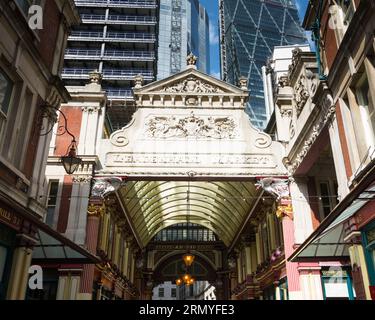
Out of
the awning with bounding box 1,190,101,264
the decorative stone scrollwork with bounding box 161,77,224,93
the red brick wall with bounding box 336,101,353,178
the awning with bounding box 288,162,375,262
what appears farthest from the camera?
the decorative stone scrollwork with bounding box 161,77,224,93

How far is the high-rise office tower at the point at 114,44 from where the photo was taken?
52500 millimetres

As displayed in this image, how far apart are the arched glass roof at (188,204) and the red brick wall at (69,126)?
176 inches

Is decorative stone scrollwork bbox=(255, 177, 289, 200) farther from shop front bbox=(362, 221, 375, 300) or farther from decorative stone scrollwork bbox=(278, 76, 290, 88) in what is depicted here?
shop front bbox=(362, 221, 375, 300)

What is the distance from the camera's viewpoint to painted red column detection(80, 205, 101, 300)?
1675cm

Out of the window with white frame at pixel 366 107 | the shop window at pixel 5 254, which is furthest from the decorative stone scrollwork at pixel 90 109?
the window with white frame at pixel 366 107

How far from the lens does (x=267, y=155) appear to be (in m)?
20.3

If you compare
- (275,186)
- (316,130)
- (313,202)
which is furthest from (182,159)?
(316,130)

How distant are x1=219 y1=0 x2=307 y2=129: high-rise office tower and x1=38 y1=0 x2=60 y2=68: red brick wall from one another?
120 m

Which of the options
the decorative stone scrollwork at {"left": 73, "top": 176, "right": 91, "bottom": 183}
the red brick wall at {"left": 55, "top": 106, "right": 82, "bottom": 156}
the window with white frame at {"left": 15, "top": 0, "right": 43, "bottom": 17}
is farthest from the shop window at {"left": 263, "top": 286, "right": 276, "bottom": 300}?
the window with white frame at {"left": 15, "top": 0, "right": 43, "bottom": 17}

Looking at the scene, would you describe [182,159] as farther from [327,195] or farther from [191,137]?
[327,195]

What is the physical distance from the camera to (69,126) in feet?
65.3

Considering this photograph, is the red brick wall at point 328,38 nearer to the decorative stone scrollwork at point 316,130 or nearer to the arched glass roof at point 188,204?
the decorative stone scrollwork at point 316,130

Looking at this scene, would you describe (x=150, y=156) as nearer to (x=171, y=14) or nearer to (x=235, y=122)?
(x=235, y=122)

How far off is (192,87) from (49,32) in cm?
1031
